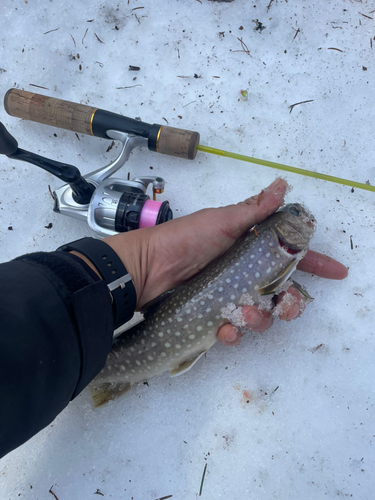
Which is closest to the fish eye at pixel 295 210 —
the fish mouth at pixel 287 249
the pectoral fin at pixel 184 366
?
the fish mouth at pixel 287 249

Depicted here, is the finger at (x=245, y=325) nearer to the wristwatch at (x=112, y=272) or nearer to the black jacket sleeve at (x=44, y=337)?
the wristwatch at (x=112, y=272)

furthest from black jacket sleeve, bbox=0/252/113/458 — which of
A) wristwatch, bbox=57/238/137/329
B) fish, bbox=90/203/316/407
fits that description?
fish, bbox=90/203/316/407

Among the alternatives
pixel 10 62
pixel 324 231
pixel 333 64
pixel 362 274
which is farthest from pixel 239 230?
pixel 10 62

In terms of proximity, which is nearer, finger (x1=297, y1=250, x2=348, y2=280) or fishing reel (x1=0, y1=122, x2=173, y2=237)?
fishing reel (x1=0, y1=122, x2=173, y2=237)

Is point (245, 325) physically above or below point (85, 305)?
below

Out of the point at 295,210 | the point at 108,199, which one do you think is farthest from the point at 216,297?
the point at 108,199

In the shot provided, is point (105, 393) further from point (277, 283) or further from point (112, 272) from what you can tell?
point (277, 283)

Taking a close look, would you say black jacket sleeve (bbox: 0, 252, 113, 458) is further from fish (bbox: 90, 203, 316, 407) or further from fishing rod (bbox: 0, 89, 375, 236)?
fishing rod (bbox: 0, 89, 375, 236)
